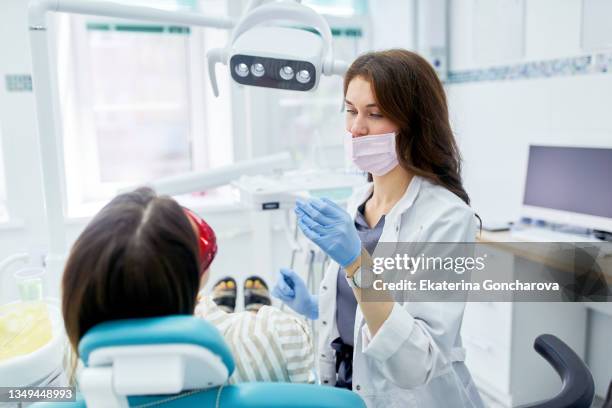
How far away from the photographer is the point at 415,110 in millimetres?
1218

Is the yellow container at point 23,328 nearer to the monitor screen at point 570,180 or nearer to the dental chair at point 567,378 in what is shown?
the dental chair at point 567,378

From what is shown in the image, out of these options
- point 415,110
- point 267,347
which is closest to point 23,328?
point 267,347

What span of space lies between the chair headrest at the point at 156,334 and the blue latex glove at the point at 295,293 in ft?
2.52

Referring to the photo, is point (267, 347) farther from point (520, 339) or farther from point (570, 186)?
point (570, 186)

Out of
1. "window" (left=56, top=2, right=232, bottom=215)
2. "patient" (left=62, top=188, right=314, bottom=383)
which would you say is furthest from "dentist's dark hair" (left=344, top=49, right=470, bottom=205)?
"window" (left=56, top=2, right=232, bottom=215)

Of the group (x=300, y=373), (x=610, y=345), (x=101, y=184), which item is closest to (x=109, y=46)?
(x=101, y=184)

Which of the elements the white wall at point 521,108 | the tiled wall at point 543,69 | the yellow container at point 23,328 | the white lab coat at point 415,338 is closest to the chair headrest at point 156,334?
the white lab coat at point 415,338

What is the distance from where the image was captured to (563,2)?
7.64 feet

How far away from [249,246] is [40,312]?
1.84 m

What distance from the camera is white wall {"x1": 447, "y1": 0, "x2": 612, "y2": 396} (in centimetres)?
227

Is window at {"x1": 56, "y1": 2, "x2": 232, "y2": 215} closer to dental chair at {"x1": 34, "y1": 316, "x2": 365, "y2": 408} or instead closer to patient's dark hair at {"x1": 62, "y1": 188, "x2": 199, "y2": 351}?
patient's dark hair at {"x1": 62, "y1": 188, "x2": 199, "y2": 351}

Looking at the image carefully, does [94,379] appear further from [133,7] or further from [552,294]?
[552,294]

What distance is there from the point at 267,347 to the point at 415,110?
2.03ft

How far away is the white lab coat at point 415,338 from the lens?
99 cm
